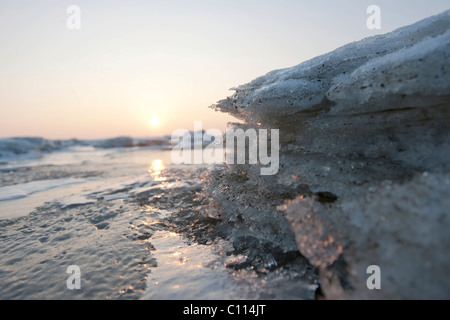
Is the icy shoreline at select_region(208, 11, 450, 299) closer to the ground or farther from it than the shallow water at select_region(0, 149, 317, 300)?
farther from it

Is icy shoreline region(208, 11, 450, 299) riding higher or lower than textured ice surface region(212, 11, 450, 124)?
lower

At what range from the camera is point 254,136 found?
15.8 feet

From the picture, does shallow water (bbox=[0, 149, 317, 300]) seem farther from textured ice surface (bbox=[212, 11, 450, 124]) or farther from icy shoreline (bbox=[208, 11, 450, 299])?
textured ice surface (bbox=[212, 11, 450, 124])

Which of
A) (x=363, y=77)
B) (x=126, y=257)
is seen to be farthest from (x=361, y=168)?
(x=126, y=257)

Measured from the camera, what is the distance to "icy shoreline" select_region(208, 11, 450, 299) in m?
2.00

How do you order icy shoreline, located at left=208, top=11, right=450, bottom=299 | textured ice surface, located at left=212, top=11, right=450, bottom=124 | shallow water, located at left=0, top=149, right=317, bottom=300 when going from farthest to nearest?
1. shallow water, located at left=0, top=149, right=317, bottom=300
2. textured ice surface, located at left=212, top=11, right=450, bottom=124
3. icy shoreline, located at left=208, top=11, right=450, bottom=299

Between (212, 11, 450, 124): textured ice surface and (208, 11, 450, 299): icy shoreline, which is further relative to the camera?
(212, 11, 450, 124): textured ice surface

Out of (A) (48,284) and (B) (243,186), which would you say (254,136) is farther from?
(A) (48,284)

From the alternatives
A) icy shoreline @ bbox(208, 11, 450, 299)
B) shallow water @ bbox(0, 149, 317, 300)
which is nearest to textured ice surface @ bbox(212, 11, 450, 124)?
icy shoreline @ bbox(208, 11, 450, 299)

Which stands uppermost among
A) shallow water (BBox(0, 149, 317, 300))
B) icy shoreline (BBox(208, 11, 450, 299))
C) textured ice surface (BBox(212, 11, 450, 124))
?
textured ice surface (BBox(212, 11, 450, 124))

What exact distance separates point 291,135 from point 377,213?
86.6 inches

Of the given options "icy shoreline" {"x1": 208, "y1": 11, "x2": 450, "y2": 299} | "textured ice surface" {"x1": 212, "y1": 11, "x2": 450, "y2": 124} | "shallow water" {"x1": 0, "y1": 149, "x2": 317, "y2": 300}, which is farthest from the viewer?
"shallow water" {"x1": 0, "y1": 149, "x2": 317, "y2": 300}

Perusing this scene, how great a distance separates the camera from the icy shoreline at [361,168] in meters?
2.00
